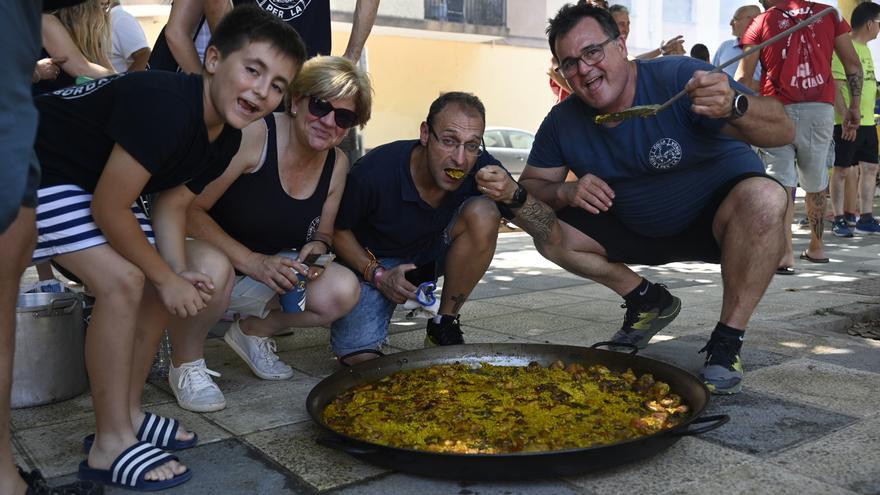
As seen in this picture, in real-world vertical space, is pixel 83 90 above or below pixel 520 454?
above

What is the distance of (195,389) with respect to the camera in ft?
9.25

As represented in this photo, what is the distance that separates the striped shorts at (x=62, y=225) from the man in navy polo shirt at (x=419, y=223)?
1.27m

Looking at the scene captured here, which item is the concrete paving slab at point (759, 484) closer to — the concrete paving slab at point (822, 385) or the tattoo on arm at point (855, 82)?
the concrete paving slab at point (822, 385)

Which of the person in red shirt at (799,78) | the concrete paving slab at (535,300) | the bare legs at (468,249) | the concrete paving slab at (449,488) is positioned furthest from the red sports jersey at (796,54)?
the concrete paving slab at (449,488)

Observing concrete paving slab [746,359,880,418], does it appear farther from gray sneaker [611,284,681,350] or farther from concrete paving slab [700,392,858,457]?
gray sneaker [611,284,681,350]

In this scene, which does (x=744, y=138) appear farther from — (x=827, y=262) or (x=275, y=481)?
(x=827, y=262)

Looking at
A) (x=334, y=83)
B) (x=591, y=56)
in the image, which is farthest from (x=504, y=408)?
(x=591, y=56)

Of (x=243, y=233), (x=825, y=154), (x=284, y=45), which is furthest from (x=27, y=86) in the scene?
(x=825, y=154)

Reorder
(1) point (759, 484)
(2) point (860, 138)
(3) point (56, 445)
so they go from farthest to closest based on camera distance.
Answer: (2) point (860, 138) < (3) point (56, 445) < (1) point (759, 484)

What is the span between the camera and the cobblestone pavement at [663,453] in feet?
6.87

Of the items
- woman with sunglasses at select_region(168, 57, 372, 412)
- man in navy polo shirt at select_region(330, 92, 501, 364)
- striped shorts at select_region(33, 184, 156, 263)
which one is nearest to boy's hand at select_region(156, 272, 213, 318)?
striped shorts at select_region(33, 184, 156, 263)

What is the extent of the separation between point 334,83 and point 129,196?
106 centimetres

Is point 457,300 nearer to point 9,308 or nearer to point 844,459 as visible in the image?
point 844,459

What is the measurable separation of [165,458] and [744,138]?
2478 mm
